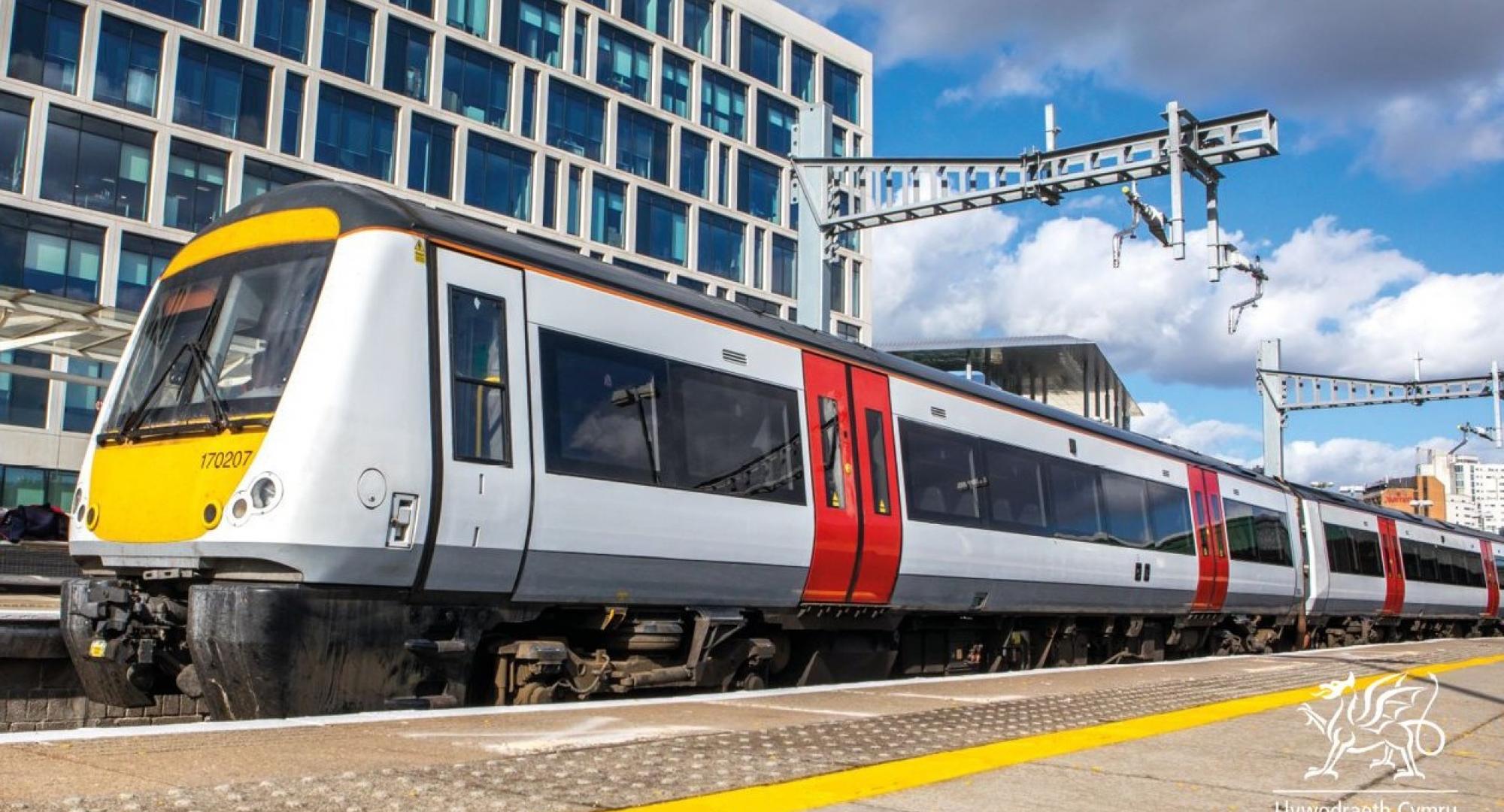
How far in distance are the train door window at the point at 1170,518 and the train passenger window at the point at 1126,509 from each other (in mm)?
266

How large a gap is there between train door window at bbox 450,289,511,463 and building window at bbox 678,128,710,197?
131 feet

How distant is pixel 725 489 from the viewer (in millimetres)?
8734

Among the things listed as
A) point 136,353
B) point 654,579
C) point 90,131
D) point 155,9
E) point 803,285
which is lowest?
point 654,579

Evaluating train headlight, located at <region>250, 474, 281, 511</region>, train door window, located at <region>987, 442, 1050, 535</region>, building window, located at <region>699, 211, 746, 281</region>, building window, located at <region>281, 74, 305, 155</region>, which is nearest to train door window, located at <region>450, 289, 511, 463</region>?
train headlight, located at <region>250, 474, 281, 511</region>

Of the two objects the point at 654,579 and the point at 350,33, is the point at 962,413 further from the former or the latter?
the point at 350,33

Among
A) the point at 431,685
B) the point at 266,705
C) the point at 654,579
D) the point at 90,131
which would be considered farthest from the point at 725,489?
the point at 90,131

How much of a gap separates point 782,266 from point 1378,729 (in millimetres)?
44145

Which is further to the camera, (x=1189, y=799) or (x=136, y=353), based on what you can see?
(x=136, y=353)

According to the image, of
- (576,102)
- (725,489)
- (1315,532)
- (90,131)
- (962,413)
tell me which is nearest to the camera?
(725,489)

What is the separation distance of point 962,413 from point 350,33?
1213 inches

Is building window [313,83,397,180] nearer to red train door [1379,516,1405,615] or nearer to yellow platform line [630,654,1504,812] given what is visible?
red train door [1379,516,1405,615]

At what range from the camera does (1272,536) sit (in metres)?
19.3

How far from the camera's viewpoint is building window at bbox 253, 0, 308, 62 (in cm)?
3544

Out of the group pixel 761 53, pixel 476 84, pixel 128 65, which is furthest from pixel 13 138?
pixel 761 53
